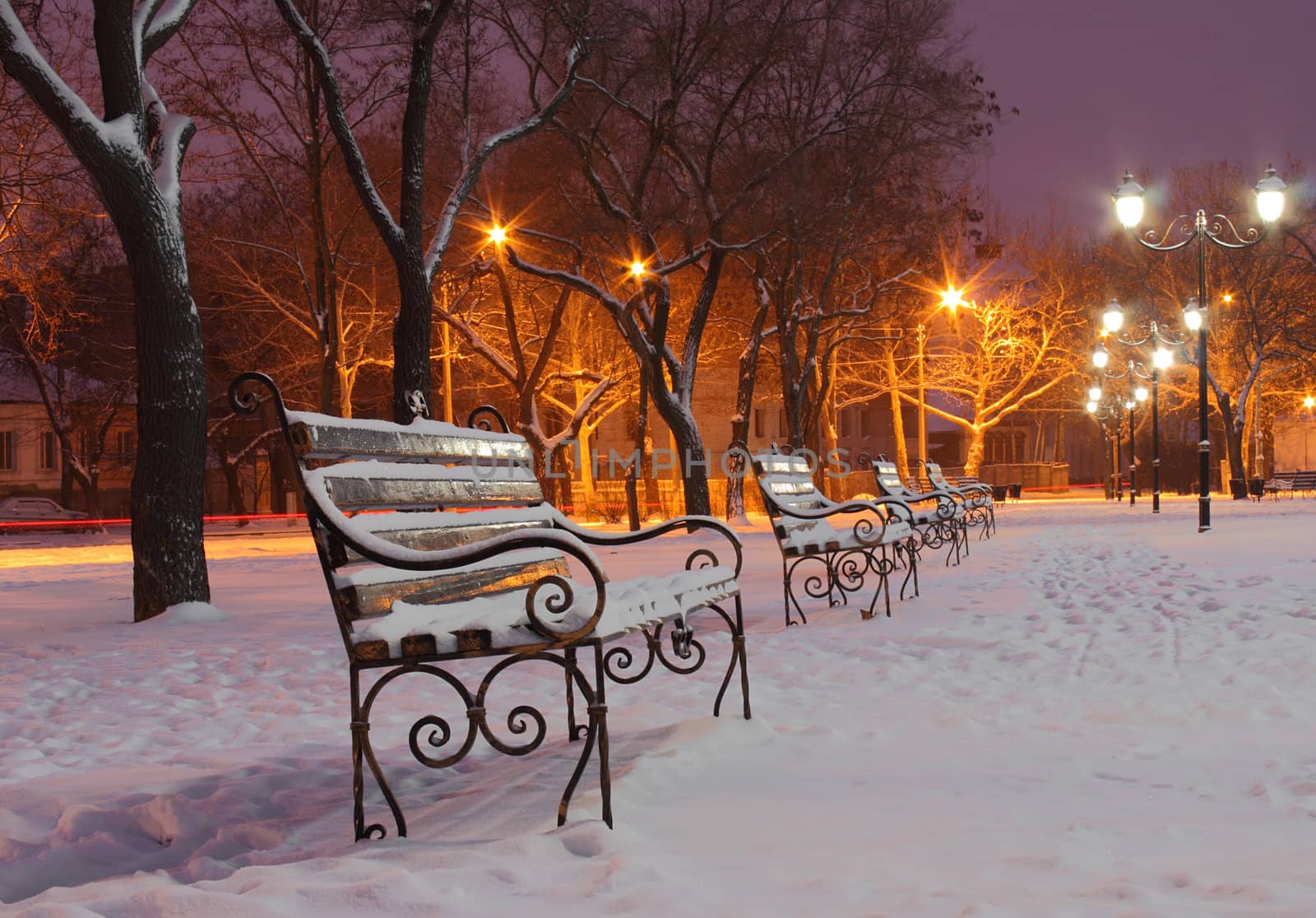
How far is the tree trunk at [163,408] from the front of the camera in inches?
404

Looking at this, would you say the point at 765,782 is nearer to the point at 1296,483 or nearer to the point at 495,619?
the point at 495,619

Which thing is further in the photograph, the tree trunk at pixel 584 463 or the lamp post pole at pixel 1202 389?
the tree trunk at pixel 584 463

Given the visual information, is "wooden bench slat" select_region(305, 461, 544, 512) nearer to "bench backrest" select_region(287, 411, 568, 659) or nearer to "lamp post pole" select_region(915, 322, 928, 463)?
"bench backrest" select_region(287, 411, 568, 659)

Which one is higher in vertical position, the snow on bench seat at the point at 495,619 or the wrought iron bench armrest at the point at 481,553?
the wrought iron bench armrest at the point at 481,553

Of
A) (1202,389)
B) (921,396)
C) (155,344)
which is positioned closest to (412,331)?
(155,344)

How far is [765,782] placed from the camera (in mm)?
4180

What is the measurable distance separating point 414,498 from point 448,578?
0.33 meters

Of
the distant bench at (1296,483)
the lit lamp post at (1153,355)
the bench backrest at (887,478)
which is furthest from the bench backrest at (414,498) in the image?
the distant bench at (1296,483)

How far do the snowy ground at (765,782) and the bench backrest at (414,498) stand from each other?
72 centimetres

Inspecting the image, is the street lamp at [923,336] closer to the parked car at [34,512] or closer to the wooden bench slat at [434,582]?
the parked car at [34,512]

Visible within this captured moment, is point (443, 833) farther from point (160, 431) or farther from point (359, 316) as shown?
point (359, 316)

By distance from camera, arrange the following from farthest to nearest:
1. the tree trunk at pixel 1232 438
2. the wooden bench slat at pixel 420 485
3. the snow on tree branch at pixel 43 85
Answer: the tree trunk at pixel 1232 438
the snow on tree branch at pixel 43 85
the wooden bench slat at pixel 420 485

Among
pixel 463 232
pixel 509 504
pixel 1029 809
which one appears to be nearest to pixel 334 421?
pixel 509 504

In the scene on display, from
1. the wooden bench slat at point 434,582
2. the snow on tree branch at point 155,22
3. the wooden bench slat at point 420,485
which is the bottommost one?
the wooden bench slat at point 434,582
